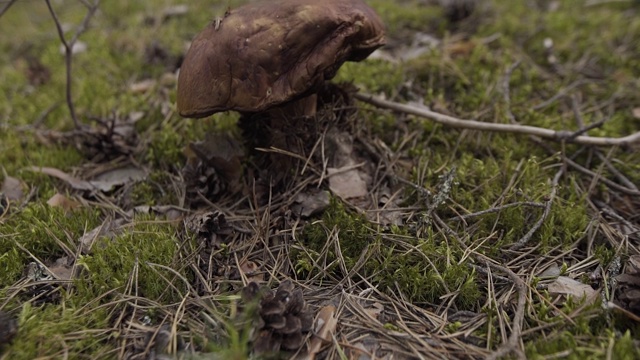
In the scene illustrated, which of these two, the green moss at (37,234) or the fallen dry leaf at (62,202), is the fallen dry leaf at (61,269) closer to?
the green moss at (37,234)

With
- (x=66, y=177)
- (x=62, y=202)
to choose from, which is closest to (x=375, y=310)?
(x=62, y=202)

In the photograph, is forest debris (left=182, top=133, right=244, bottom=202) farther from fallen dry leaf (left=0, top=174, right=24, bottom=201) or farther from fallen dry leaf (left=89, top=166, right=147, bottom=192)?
fallen dry leaf (left=0, top=174, right=24, bottom=201)

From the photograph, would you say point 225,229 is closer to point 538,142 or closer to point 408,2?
point 538,142

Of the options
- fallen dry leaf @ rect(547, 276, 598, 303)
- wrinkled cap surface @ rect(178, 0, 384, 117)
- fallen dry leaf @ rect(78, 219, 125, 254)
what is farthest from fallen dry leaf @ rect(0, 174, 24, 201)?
fallen dry leaf @ rect(547, 276, 598, 303)

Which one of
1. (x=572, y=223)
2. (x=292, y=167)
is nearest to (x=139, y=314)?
(x=292, y=167)

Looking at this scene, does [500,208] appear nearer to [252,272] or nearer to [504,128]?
[504,128]

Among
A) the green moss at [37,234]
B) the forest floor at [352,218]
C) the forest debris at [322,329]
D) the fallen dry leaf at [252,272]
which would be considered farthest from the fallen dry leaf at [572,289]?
the green moss at [37,234]

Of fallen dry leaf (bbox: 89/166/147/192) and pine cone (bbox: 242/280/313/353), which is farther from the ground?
pine cone (bbox: 242/280/313/353)
